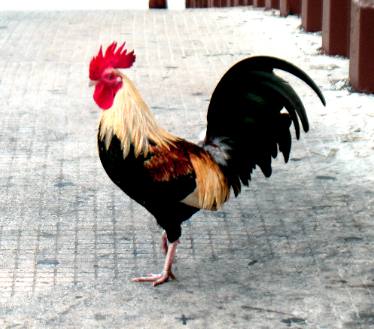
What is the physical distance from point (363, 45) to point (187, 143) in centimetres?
339

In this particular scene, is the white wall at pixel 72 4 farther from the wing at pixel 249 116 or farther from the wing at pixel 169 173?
the wing at pixel 169 173

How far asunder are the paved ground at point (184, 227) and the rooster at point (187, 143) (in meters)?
0.30

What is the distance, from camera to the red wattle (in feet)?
15.7

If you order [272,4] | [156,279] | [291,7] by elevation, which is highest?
[156,279]

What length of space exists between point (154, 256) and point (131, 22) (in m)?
6.39

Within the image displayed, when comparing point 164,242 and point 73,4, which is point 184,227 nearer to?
point 164,242

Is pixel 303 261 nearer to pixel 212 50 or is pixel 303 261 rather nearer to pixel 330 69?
pixel 330 69

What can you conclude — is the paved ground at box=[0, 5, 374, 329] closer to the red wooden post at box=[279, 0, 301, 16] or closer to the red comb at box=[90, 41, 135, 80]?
the red comb at box=[90, 41, 135, 80]

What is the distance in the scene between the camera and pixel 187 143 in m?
4.96

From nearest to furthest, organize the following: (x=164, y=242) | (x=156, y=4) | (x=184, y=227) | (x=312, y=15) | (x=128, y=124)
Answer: (x=128, y=124)
(x=164, y=242)
(x=184, y=227)
(x=312, y=15)
(x=156, y=4)

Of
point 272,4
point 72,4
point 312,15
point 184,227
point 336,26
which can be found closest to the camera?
point 184,227

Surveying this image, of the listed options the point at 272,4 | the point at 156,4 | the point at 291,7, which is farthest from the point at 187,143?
the point at 156,4

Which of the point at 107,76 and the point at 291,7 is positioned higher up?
the point at 107,76

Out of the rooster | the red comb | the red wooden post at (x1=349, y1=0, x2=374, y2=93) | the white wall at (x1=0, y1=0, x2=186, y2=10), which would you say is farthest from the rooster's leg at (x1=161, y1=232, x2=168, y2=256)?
the white wall at (x1=0, y1=0, x2=186, y2=10)
